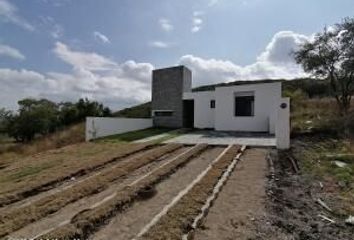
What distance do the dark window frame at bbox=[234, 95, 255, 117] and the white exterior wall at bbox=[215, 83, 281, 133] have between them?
0.32 m

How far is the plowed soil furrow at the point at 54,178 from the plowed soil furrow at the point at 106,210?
1.90 metres

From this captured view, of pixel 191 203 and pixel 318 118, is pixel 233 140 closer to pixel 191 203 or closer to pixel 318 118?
pixel 318 118

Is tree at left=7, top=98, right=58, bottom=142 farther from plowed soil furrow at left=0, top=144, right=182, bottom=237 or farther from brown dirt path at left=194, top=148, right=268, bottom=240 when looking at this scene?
brown dirt path at left=194, top=148, right=268, bottom=240

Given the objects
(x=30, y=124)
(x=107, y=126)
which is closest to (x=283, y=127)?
(x=107, y=126)

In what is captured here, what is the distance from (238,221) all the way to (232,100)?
1708cm

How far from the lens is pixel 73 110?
28484 millimetres

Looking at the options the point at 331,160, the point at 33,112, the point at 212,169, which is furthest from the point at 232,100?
the point at 33,112

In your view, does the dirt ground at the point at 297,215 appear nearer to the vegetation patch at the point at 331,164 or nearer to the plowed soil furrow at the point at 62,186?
the vegetation patch at the point at 331,164

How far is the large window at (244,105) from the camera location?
72.1ft

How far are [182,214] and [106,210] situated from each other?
1246 mm

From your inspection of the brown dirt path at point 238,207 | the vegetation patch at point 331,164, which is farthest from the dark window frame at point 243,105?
the brown dirt path at point 238,207

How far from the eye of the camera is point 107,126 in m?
20.4

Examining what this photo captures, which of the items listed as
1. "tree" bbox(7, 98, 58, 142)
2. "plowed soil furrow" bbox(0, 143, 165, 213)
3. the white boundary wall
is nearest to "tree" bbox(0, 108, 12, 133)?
"tree" bbox(7, 98, 58, 142)

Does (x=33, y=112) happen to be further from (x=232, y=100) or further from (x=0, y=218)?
(x=0, y=218)
